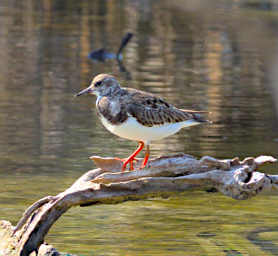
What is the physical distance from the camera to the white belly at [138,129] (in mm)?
9281

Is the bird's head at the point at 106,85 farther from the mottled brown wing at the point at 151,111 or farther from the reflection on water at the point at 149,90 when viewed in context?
the reflection on water at the point at 149,90

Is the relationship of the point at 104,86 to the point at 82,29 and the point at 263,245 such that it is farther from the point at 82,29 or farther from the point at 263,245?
the point at 82,29

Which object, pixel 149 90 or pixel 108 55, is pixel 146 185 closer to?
→ pixel 149 90

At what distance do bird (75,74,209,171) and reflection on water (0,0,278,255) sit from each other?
135 cm

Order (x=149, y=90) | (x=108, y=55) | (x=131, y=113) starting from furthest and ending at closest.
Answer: (x=108, y=55) → (x=149, y=90) → (x=131, y=113)

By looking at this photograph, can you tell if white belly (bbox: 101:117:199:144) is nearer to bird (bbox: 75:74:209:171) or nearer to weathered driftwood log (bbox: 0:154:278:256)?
bird (bbox: 75:74:209:171)

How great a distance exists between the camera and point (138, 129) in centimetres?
934

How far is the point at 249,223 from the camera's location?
10.9 m

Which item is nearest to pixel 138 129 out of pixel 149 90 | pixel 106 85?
pixel 106 85

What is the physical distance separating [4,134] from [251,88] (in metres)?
9.20

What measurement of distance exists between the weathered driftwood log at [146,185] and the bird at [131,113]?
0.36m

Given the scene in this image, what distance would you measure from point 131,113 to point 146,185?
840mm

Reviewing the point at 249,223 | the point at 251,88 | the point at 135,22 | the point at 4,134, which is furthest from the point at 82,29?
the point at 249,223

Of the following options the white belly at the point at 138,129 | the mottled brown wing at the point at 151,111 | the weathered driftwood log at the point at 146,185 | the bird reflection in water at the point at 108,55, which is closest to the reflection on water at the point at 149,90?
the bird reflection in water at the point at 108,55
